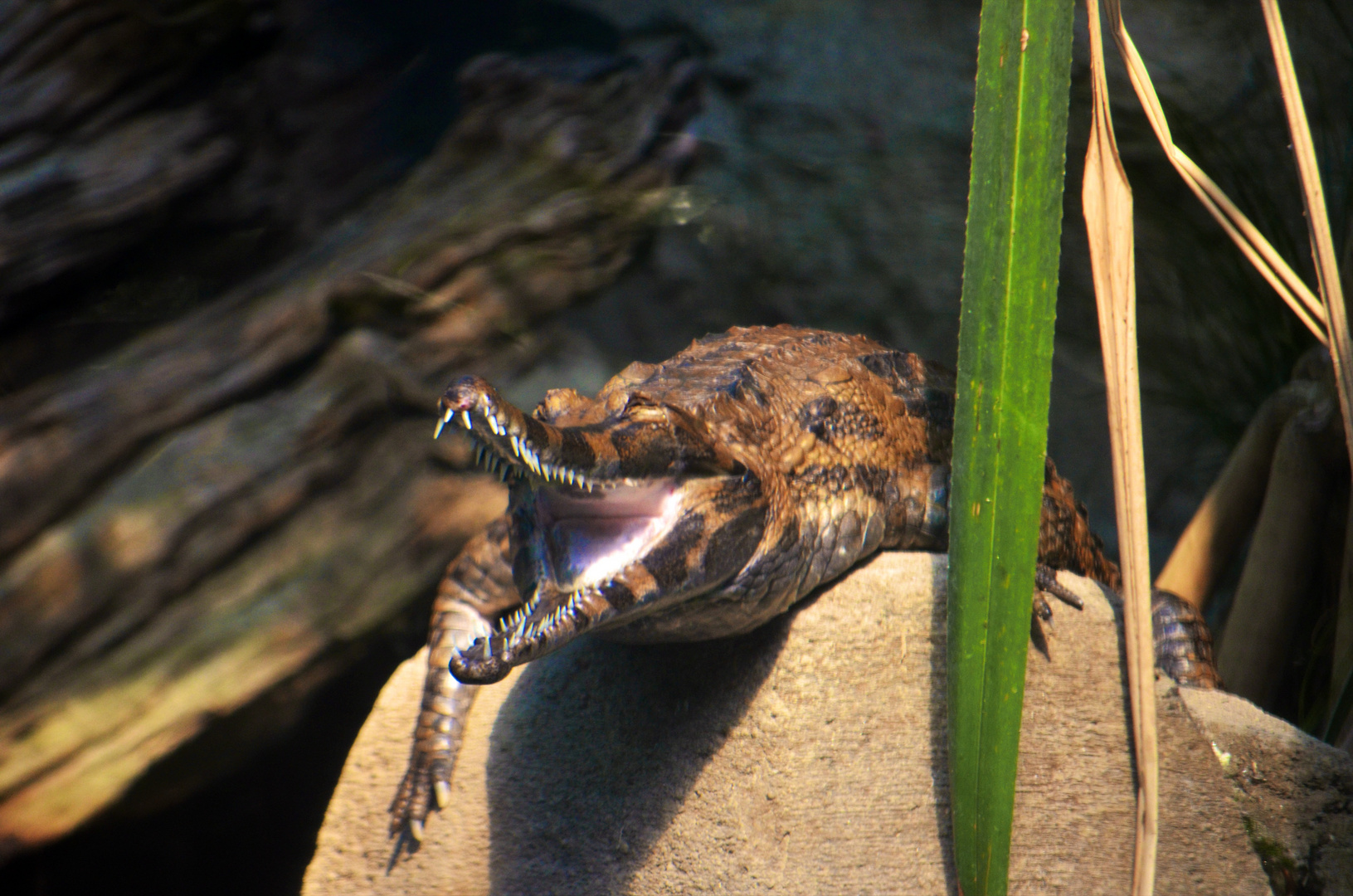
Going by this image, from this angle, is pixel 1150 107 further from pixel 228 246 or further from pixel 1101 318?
pixel 228 246

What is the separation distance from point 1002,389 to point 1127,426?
171 mm

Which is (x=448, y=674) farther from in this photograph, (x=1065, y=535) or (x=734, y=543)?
(x=1065, y=535)

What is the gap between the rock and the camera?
51.3 inches

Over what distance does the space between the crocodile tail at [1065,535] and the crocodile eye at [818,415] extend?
445mm

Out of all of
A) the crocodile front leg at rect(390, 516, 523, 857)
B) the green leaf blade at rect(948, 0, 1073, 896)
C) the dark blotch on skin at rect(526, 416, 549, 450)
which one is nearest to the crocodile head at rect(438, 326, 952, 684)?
the dark blotch on skin at rect(526, 416, 549, 450)

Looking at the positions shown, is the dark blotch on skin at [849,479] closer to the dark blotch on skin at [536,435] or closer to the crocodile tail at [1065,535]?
the crocodile tail at [1065,535]

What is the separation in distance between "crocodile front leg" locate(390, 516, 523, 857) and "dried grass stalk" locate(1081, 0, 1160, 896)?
103 centimetres

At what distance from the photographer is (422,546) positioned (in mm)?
2686

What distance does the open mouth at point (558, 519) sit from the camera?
1010 mm

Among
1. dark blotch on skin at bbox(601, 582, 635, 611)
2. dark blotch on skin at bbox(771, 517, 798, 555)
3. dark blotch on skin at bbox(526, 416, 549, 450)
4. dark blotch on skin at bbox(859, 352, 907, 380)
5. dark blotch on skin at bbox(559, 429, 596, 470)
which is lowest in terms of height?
dark blotch on skin at bbox(771, 517, 798, 555)

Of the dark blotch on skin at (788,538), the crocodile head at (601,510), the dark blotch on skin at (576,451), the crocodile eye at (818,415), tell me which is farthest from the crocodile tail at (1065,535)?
the dark blotch on skin at (576,451)

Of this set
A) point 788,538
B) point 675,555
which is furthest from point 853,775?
point 675,555

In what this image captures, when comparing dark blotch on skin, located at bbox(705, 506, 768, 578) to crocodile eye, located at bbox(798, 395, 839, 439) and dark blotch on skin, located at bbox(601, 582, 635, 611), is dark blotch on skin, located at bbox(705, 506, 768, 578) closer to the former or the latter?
dark blotch on skin, located at bbox(601, 582, 635, 611)

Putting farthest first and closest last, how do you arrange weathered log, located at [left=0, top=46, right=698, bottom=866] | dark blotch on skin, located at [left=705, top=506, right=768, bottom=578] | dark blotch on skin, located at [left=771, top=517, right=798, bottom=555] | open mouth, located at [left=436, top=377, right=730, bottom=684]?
weathered log, located at [left=0, top=46, right=698, bottom=866] < dark blotch on skin, located at [left=771, top=517, right=798, bottom=555] < dark blotch on skin, located at [left=705, top=506, right=768, bottom=578] < open mouth, located at [left=436, top=377, right=730, bottom=684]
